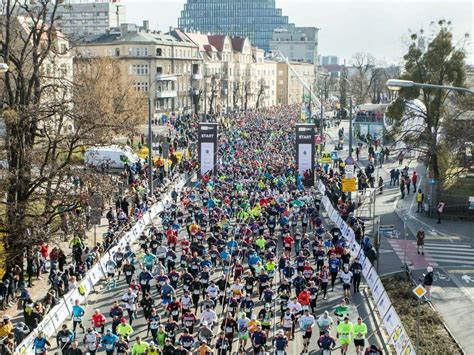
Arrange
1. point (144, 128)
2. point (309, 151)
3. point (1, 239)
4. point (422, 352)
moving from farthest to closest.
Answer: point (144, 128) < point (309, 151) < point (1, 239) < point (422, 352)

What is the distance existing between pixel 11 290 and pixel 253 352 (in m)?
9.03

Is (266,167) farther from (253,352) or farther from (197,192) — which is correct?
(253,352)

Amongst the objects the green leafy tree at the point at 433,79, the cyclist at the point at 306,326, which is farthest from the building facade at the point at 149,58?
the cyclist at the point at 306,326

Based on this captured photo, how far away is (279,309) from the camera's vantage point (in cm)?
2145

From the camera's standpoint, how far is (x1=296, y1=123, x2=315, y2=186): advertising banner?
44.8 m

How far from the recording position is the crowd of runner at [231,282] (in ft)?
56.4

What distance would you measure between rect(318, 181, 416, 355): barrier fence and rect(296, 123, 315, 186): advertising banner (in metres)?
12.1

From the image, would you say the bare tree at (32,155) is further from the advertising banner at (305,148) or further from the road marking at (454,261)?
the advertising banner at (305,148)

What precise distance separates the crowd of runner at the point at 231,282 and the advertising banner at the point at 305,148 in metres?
3.96

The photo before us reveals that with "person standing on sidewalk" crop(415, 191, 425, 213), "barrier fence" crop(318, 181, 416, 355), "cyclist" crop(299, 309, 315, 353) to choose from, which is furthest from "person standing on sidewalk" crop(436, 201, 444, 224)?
"cyclist" crop(299, 309, 315, 353)

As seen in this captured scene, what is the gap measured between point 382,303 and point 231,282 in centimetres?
489

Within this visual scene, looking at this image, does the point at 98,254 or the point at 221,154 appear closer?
the point at 98,254

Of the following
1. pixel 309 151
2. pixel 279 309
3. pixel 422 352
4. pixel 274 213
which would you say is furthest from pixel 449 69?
pixel 422 352

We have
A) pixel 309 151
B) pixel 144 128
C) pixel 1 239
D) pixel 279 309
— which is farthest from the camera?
pixel 144 128
